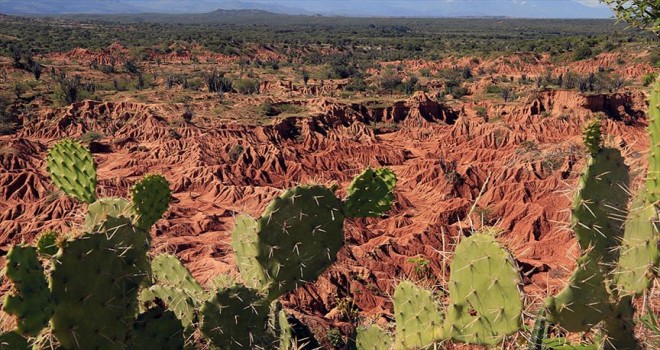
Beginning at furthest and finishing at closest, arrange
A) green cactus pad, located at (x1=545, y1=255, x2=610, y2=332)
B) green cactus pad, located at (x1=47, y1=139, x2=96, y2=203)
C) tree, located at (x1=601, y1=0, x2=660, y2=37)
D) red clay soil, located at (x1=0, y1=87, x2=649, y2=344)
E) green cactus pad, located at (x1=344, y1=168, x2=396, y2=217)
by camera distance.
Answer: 1. red clay soil, located at (x1=0, y1=87, x2=649, y2=344)
2. tree, located at (x1=601, y1=0, x2=660, y2=37)
3. green cactus pad, located at (x1=47, y1=139, x2=96, y2=203)
4. green cactus pad, located at (x1=344, y1=168, x2=396, y2=217)
5. green cactus pad, located at (x1=545, y1=255, x2=610, y2=332)

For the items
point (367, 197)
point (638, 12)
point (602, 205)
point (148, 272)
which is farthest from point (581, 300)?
point (638, 12)

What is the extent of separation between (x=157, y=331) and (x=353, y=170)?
15243 mm

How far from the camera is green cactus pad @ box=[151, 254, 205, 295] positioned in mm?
4891

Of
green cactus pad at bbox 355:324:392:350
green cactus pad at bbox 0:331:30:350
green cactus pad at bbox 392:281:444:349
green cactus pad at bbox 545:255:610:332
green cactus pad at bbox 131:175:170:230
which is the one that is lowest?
green cactus pad at bbox 355:324:392:350

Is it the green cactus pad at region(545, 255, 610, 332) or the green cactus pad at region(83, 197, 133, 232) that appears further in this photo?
the green cactus pad at region(83, 197, 133, 232)

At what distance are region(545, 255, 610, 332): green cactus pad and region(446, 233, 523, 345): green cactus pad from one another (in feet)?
1.07

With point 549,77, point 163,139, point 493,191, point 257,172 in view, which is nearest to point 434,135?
point 493,191

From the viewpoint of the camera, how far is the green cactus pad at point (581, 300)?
9.45ft

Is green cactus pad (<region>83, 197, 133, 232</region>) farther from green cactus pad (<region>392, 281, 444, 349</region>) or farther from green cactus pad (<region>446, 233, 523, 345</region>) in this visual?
green cactus pad (<region>446, 233, 523, 345</region>)

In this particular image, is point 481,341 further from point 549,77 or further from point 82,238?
point 549,77

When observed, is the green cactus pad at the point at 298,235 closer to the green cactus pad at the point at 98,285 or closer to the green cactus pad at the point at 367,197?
the green cactus pad at the point at 367,197

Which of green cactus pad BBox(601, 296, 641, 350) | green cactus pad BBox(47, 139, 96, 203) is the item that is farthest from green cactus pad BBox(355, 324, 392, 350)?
green cactus pad BBox(47, 139, 96, 203)

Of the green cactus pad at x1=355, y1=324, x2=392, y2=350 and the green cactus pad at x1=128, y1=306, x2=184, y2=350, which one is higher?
the green cactus pad at x1=128, y1=306, x2=184, y2=350

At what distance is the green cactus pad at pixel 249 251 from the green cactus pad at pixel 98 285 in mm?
963
